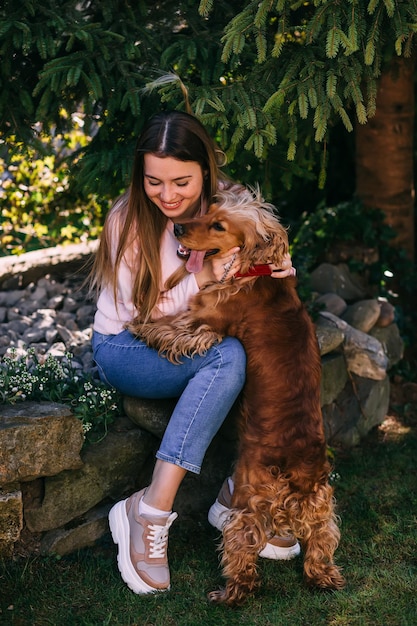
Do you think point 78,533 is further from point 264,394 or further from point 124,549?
point 264,394

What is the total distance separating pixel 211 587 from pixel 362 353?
1631mm

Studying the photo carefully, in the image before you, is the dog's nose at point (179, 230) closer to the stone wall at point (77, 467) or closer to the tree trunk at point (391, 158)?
the stone wall at point (77, 467)

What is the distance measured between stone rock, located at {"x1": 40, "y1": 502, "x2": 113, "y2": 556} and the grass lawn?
0.04 meters

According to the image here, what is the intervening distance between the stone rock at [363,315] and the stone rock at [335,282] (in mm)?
166

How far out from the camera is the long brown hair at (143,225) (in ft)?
9.94

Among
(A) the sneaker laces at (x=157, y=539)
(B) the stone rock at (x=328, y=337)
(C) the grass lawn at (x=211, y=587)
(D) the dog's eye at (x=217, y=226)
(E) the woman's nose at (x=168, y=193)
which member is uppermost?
(E) the woman's nose at (x=168, y=193)

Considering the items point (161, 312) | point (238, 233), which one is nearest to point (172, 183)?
point (238, 233)

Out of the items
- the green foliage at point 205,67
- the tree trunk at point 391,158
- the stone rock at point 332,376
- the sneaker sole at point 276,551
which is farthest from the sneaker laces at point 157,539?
the tree trunk at point 391,158

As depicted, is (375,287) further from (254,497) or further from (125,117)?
(254,497)

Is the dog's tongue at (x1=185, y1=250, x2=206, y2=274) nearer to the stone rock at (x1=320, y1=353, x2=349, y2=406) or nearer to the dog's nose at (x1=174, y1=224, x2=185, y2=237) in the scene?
the dog's nose at (x1=174, y1=224, x2=185, y2=237)

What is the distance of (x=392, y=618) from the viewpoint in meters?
2.73

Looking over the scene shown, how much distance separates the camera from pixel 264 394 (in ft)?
9.34

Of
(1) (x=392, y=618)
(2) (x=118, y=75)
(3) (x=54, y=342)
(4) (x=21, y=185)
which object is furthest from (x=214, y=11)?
(1) (x=392, y=618)

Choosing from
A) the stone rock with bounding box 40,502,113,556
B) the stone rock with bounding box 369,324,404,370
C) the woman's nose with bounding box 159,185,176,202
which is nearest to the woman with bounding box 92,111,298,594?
the woman's nose with bounding box 159,185,176,202
